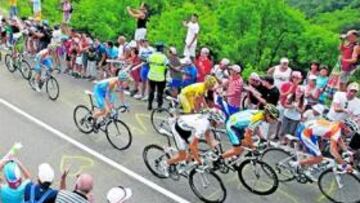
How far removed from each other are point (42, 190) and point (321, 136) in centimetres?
551

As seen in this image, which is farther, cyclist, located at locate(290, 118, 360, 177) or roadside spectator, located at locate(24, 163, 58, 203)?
cyclist, located at locate(290, 118, 360, 177)

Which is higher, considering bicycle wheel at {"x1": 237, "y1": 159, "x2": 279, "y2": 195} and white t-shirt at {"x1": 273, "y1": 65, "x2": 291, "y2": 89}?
white t-shirt at {"x1": 273, "y1": 65, "x2": 291, "y2": 89}

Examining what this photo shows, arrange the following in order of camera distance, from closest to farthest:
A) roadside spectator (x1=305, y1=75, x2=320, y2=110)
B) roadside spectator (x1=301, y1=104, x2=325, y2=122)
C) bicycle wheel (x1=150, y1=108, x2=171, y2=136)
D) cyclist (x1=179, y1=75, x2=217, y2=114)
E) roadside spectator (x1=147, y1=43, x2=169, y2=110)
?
roadside spectator (x1=301, y1=104, x2=325, y2=122) → cyclist (x1=179, y1=75, x2=217, y2=114) → roadside spectator (x1=305, y1=75, x2=320, y2=110) → bicycle wheel (x1=150, y1=108, x2=171, y2=136) → roadside spectator (x1=147, y1=43, x2=169, y2=110)

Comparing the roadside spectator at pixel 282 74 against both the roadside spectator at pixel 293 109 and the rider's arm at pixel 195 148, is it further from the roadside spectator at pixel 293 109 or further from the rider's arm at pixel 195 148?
the rider's arm at pixel 195 148

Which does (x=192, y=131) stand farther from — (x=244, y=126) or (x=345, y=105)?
(x=345, y=105)

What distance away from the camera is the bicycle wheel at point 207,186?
10.6 metres

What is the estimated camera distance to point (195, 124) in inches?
407

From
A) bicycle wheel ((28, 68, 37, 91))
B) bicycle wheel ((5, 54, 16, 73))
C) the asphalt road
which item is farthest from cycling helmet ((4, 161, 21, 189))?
bicycle wheel ((5, 54, 16, 73))

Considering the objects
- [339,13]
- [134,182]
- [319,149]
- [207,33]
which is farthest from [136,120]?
[339,13]

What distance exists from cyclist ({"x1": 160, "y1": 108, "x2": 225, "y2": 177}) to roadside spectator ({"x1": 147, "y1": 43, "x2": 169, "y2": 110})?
4222 mm

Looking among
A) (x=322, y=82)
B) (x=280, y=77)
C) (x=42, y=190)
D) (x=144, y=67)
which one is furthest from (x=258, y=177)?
(x=144, y=67)

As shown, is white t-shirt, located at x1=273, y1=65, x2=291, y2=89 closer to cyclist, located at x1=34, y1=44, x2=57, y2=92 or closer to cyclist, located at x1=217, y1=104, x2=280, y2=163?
cyclist, located at x1=217, y1=104, x2=280, y2=163

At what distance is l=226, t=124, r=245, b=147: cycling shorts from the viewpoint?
10.7 meters

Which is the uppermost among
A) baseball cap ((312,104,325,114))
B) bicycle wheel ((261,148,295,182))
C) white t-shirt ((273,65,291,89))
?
white t-shirt ((273,65,291,89))
